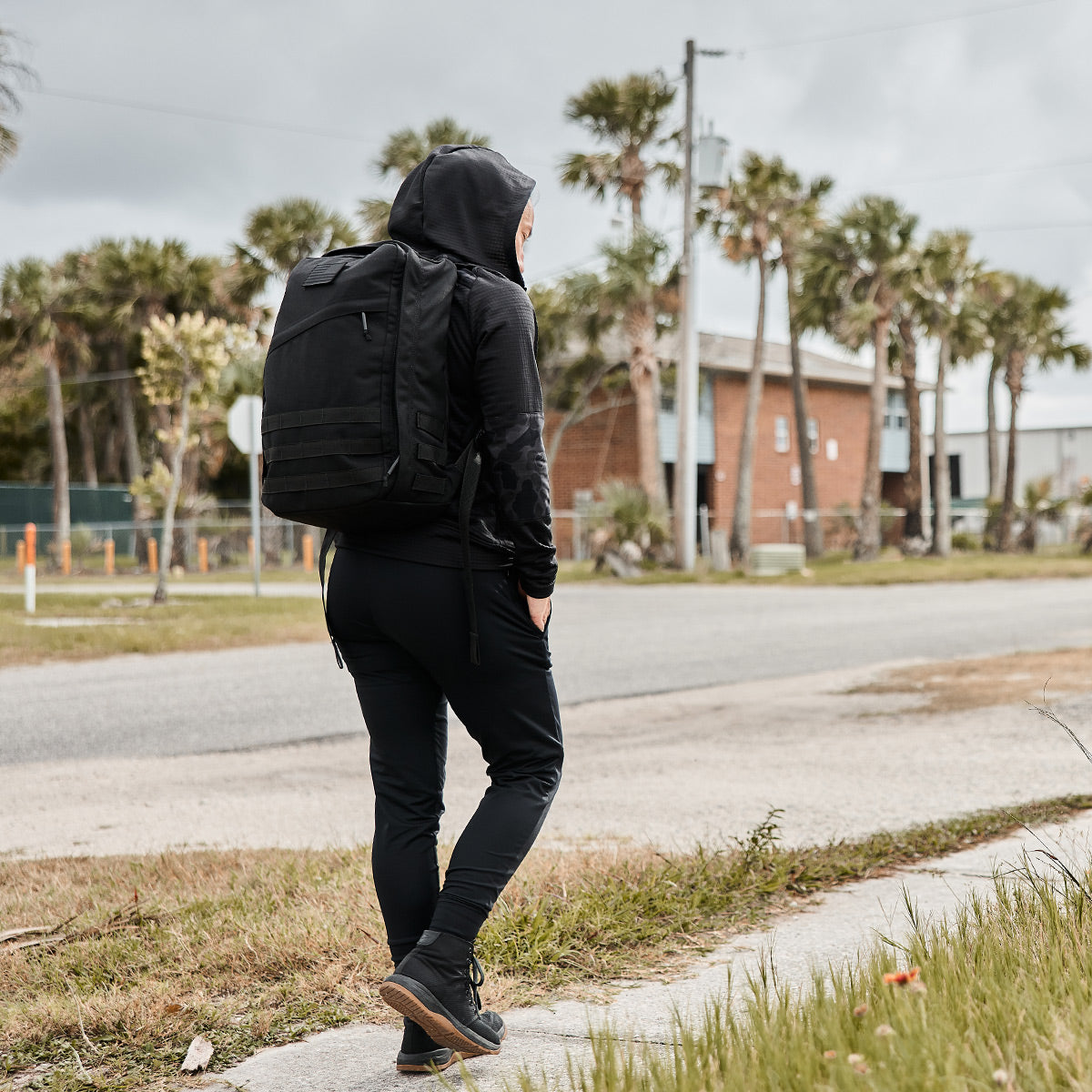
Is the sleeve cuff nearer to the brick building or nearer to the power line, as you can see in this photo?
the brick building

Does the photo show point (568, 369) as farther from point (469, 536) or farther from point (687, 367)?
point (469, 536)

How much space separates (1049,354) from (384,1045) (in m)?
44.6

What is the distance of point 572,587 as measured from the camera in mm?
25312

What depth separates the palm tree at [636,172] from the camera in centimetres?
3312

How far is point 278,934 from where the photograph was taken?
3.50 meters

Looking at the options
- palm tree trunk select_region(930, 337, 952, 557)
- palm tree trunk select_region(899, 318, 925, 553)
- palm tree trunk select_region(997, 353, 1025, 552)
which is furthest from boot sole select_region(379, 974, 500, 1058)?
palm tree trunk select_region(997, 353, 1025, 552)

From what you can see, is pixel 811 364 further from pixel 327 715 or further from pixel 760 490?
pixel 327 715

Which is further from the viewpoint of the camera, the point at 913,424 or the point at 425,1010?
the point at 913,424

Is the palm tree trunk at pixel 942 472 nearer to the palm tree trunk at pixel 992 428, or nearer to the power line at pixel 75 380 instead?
the palm tree trunk at pixel 992 428

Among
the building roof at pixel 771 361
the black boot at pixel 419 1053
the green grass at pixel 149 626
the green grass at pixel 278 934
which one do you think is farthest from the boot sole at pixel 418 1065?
the building roof at pixel 771 361

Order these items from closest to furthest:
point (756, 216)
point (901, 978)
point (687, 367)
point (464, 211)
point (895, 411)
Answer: point (901, 978) → point (464, 211) → point (687, 367) → point (756, 216) → point (895, 411)

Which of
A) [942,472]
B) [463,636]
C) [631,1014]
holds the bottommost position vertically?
[631,1014]

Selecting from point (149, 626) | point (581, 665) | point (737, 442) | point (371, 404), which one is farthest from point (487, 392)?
point (737, 442)

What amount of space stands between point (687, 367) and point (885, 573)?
20.7 ft
